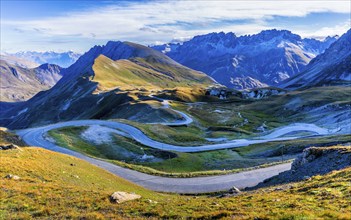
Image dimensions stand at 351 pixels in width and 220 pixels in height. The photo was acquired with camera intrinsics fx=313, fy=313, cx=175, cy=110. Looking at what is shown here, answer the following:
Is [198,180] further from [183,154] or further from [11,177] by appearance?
[11,177]

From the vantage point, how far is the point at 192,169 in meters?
67.5

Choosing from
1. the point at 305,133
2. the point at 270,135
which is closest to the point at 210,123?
the point at 270,135

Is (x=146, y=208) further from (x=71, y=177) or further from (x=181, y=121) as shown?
(x=181, y=121)

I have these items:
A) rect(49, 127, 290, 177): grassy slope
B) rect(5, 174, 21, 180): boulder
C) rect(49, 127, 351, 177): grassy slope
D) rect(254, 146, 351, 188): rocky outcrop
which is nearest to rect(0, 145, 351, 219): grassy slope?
rect(5, 174, 21, 180): boulder

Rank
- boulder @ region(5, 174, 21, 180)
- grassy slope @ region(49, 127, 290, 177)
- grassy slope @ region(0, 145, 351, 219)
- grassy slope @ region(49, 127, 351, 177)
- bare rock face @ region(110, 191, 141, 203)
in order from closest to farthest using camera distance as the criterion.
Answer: grassy slope @ region(0, 145, 351, 219), bare rock face @ region(110, 191, 141, 203), boulder @ region(5, 174, 21, 180), grassy slope @ region(49, 127, 290, 177), grassy slope @ region(49, 127, 351, 177)

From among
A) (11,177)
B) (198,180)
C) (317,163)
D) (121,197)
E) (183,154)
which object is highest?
(121,197)

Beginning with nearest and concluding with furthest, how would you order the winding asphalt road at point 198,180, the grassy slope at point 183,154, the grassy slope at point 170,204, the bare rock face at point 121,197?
1. the grassy slope at point 170,204
2. the bare rock face at point 121,197
3. the winding asphalt road at point 198,180
4. the grassy slope at point 183,154

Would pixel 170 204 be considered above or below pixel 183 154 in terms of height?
above

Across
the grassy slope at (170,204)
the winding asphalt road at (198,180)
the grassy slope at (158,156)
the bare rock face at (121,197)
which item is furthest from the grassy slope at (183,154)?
the bare rock face at (121,197)

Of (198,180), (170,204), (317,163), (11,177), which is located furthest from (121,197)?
(317,163)

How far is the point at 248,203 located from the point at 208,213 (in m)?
4.46

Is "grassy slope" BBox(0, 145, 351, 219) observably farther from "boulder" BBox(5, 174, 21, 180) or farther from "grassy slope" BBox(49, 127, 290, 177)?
"grassy slope" BBox(49, 127, 290, 177)

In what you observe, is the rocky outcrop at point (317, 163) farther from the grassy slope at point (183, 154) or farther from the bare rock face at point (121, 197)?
the grassy slope at point (183, 154)

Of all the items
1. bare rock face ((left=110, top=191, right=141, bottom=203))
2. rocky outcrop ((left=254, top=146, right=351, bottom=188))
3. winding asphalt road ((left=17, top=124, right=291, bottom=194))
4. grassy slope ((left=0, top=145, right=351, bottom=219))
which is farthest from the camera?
winding asphalt road ((left=17, top=124, right=291, bottom=194))
